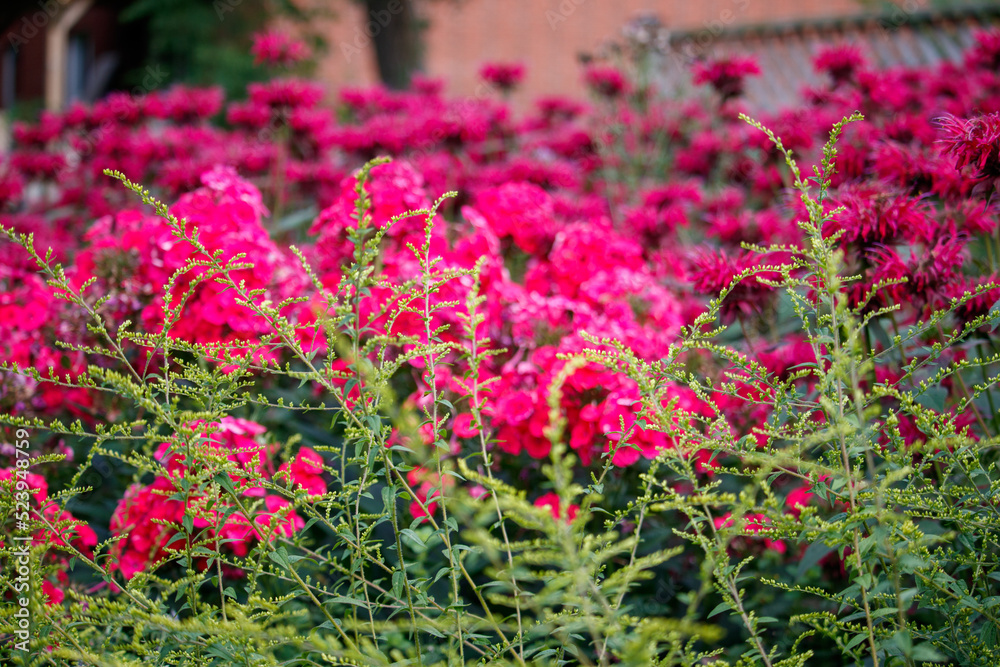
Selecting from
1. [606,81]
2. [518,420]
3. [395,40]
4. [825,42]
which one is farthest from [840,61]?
[825,42]

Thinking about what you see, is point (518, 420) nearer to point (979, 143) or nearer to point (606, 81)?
point (979, 143)

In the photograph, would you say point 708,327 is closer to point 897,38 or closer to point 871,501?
point 871,501

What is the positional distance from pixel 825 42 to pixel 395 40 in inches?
170

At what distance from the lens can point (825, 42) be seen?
A: 780cm

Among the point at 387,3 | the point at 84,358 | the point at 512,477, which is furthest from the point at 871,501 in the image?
the point at 387,3

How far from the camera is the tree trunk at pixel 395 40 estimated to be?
Result: 7332 mm

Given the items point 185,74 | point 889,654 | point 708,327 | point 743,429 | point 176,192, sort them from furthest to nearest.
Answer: point 185,74 < point 176,192 < point 708,327 < point 743,429 < point 889,654

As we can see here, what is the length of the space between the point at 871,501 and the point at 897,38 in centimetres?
804

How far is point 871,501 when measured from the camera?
1.07 metres

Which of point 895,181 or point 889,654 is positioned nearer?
point 889,654

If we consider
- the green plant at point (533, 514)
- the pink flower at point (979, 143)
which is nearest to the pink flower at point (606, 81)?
the pink flower at point (979, 143)

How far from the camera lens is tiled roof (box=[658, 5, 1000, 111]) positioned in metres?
6.93

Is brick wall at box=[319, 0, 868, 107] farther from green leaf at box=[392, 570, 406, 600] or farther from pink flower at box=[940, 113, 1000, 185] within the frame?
green leaf at box=[392, 570, 406, 600]

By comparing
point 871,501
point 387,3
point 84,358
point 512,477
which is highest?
point 387,3
